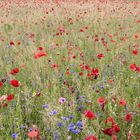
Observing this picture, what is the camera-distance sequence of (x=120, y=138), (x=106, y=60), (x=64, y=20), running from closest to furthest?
1. (x=120, y=138)
2. (x=106, y=60)
3. (x=64, y=20)

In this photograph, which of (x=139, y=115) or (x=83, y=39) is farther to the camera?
(x=83, y=39)

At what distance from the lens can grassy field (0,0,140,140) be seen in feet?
7.25

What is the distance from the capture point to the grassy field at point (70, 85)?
87.0 inches

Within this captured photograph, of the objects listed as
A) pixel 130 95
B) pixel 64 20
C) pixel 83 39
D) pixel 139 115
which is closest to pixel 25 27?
pixel 64 20

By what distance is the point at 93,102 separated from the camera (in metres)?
2.72

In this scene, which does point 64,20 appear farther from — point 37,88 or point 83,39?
point 37,88

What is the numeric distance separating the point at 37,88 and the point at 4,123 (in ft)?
2.18

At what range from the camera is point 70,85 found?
136 inches

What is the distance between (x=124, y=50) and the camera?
185 inches

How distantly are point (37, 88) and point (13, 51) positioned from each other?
5.64 feet

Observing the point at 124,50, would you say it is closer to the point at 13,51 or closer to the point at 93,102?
the point at 13,51

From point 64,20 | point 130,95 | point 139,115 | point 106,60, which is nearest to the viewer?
point 139,115

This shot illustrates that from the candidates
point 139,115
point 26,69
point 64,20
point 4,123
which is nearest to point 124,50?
point 26,69

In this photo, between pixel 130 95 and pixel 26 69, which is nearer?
pixel 130 95
